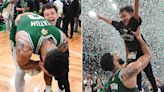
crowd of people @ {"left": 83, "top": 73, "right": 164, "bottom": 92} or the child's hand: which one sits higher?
the child's hand

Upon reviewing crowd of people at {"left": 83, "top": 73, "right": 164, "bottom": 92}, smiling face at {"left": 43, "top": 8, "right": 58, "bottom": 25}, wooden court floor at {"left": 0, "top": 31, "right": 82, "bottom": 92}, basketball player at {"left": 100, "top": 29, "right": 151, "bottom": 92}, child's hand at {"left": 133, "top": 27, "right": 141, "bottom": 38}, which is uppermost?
smiling face at {"left": 43, "top": 8, "right": 58, "bottom": 25}

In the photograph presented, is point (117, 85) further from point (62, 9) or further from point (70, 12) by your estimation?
point (70, 12)

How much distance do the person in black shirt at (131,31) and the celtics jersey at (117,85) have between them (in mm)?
72

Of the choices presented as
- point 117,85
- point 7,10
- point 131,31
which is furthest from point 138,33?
point 7,10

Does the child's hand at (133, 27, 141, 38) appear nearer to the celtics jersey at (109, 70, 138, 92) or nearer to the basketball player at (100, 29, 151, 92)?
the basketball player at (100, 29, 151, 92)

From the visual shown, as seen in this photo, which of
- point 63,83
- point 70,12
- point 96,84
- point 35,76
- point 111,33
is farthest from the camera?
point 70,12

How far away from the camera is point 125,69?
1353mm

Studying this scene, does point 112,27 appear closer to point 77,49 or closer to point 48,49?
point 48,49

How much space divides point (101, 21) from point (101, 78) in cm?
31

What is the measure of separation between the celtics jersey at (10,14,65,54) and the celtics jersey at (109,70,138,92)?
336 mm

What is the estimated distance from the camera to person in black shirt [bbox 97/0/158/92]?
4.18ft

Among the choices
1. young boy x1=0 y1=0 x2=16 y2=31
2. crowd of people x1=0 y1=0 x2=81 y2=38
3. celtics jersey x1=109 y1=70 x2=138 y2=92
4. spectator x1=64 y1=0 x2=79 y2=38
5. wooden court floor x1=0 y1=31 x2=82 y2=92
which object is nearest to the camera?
celtics jersey x1=109 y1=70 x2=138 y2=92

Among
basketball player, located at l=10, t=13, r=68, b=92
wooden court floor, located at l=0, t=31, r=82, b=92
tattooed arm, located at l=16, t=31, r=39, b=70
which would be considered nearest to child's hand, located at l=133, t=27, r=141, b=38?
basketball player, located at l=10, t=13, r=68, b=92

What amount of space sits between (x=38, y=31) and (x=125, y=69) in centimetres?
45
